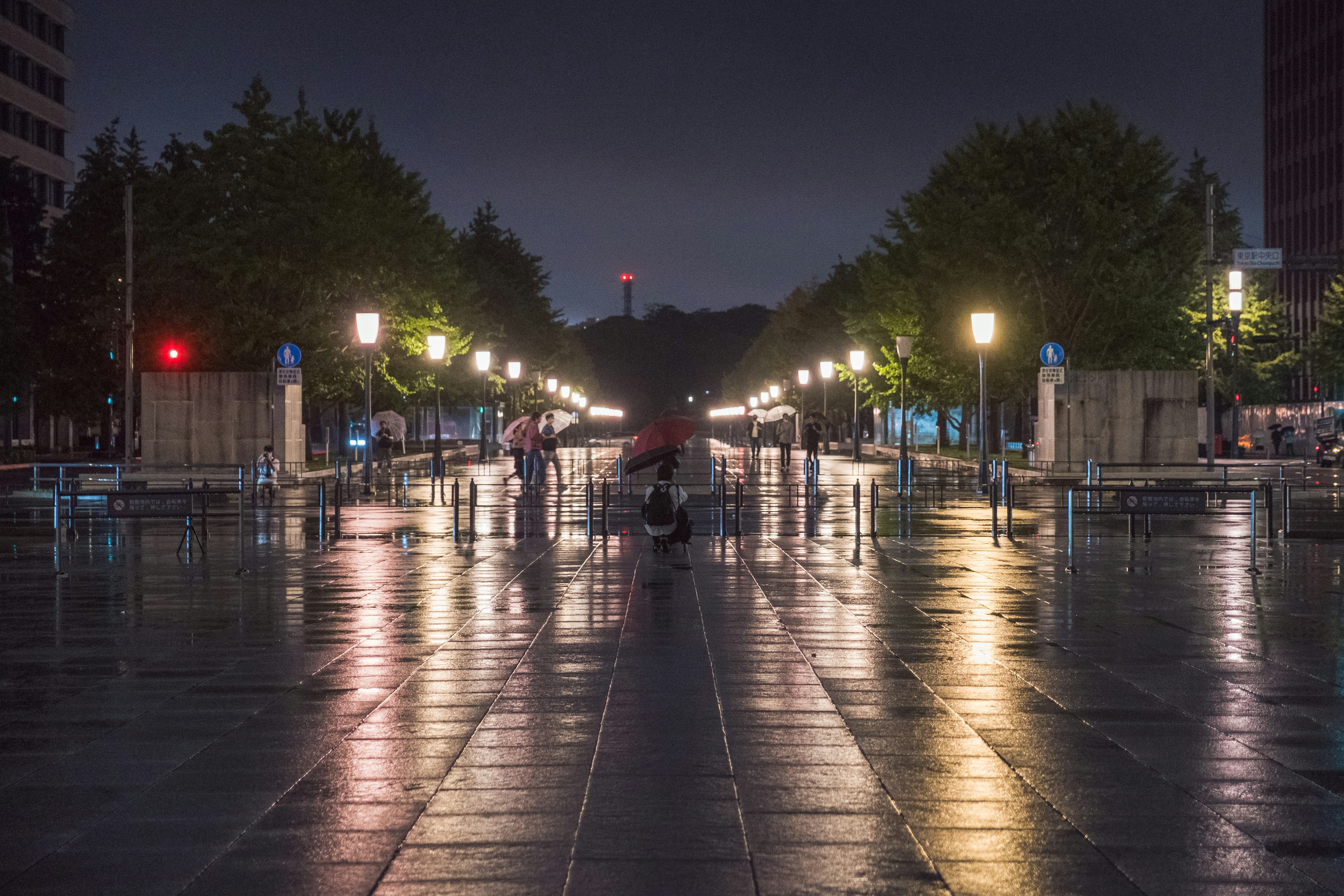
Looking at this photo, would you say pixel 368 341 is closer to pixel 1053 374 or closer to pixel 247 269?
pixel 247 269

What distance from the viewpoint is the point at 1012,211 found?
49.0m

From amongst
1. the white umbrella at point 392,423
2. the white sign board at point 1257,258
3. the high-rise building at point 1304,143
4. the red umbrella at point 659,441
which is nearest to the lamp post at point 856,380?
the white sign board at point 1257,258

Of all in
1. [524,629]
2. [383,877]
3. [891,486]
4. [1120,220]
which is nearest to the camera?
[383,877]

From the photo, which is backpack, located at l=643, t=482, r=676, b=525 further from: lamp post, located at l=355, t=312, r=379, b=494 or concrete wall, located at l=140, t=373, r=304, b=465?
concrete wall, located at l=140, t=373, r=304, b=465

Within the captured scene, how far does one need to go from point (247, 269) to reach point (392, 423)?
15947mm

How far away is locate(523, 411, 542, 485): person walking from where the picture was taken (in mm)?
39062

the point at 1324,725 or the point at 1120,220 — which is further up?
the point at 1120,220

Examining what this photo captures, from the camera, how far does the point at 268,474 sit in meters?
32.7

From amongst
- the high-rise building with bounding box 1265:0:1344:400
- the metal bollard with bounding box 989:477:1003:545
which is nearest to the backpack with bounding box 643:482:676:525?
the metal bollard with bounding box 989:477:1003:545

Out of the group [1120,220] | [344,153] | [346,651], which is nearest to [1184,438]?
[1120,220]

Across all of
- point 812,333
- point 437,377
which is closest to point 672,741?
point 437,377

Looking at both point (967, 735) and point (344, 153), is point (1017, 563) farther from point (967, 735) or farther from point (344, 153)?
point (344, 153)

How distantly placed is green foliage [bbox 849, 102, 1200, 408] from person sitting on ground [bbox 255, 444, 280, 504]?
24.1m

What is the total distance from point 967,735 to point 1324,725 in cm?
198
